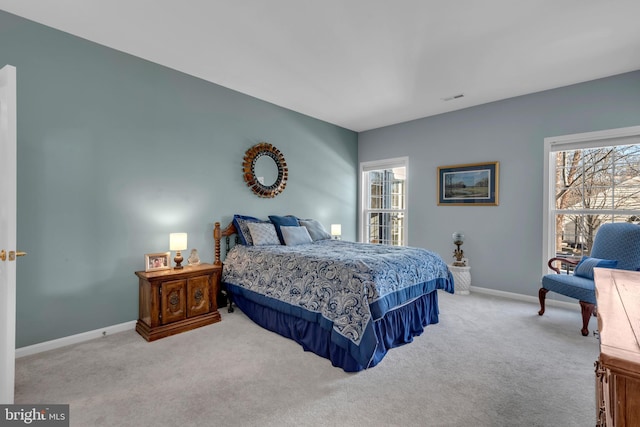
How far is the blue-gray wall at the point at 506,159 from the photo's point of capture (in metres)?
3.58

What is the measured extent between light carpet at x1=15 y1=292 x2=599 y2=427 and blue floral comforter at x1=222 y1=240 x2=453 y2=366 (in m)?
0.33

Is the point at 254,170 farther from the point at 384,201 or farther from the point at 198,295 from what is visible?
the point at 384,201

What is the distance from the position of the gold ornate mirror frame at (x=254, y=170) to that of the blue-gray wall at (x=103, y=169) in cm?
12

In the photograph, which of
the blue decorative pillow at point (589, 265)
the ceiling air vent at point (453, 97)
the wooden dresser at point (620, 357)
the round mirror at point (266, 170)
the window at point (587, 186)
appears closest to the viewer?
the wooden dresser at point (620, 357)

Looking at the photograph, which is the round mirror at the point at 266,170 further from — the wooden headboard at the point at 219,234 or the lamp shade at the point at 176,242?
the lamp shade at the point at 176,242

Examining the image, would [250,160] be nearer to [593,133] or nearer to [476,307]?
[476,307]

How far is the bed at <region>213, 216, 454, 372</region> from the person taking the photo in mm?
2305

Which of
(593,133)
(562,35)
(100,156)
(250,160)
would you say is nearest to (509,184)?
(593,133)

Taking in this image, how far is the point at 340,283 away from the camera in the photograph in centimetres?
246

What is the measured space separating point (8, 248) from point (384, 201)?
517cm

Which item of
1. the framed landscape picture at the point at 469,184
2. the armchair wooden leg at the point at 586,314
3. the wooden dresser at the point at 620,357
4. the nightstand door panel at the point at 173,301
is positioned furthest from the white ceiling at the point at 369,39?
the armchair wooden leg at the point at 586,314

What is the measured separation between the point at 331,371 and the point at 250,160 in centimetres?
292

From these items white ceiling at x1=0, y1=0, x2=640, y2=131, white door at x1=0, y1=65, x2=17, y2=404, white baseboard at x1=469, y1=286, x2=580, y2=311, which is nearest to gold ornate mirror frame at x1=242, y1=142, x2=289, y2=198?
white ceiling at x1=0, y1=0, x2=640, y2=131

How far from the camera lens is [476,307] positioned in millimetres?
3752
